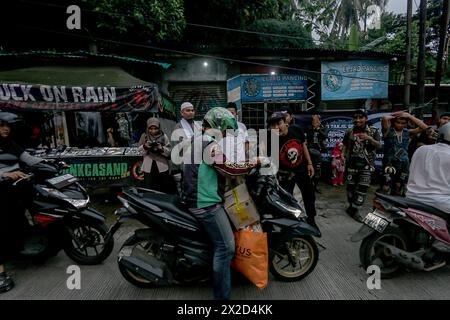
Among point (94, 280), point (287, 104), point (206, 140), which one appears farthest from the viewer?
point (287, 104)

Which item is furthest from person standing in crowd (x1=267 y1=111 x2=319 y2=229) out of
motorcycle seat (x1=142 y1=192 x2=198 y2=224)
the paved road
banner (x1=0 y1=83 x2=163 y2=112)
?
banner (x1=0 y1=83 x2=163 y2=112)

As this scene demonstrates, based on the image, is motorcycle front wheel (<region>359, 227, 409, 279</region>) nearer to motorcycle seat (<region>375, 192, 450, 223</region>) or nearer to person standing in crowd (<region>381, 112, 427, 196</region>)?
motorcycle seat (<region>375, 192, 450, 223</region>)

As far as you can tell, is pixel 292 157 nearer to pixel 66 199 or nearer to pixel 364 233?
pixel 364 233

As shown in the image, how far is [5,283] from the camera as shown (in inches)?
109

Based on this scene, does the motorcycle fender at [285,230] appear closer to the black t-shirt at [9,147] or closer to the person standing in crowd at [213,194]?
the person standing in crowd at [213,194]

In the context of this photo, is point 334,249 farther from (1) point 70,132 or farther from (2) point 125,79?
(1) point 70,132

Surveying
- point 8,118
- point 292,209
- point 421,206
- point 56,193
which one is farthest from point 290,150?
point 8,118

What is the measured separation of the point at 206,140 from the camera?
2.26 meters

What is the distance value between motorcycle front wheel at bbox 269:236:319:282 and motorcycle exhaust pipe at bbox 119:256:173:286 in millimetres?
1017

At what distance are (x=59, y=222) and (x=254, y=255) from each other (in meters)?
2.16

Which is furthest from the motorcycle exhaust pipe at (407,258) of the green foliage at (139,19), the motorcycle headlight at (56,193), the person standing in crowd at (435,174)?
the green foliage at (139,19)

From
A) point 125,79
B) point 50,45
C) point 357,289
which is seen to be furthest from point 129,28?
point 357,289

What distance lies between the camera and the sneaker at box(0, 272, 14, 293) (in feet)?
9.02
